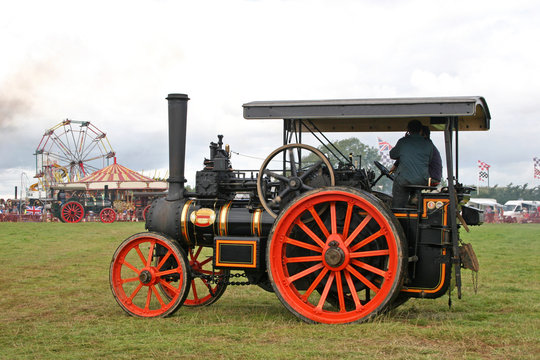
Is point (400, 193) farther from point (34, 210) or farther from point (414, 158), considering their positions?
point (34, 210)

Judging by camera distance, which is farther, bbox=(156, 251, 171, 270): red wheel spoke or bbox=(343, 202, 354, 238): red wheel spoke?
bbox=(156, 251, 171, 270): red wheel spoke

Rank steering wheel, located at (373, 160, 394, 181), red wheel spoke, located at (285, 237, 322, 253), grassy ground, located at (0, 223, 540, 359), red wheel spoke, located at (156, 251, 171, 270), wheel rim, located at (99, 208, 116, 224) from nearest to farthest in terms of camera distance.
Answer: grassy ground, located at (0, 223, 540, 359) < red wheel spoke, located at (285, 237, 322, 253) < steering wheel, located at (373, 160, 394, 181) < red wheel spoke, located at (156, 251, 171, 270) < wheel rim, located at (99, 208, 116, 224)

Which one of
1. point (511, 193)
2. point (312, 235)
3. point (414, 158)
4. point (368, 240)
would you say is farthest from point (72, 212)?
point (511, 193)

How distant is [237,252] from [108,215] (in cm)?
3132

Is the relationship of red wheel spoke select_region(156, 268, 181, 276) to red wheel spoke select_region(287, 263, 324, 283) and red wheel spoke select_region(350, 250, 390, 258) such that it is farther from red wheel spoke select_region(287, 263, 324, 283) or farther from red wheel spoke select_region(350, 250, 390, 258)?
red wheel spoke select_region(350, 250, 390, 258)

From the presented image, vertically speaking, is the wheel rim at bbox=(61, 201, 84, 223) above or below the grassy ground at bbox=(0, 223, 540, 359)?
above

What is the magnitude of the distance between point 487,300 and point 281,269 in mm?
3178

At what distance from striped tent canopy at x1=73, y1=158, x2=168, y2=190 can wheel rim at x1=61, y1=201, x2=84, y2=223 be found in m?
8.26

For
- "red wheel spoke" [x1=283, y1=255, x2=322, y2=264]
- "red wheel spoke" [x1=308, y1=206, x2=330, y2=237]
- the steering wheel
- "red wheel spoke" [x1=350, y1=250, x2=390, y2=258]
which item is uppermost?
the steering wheel

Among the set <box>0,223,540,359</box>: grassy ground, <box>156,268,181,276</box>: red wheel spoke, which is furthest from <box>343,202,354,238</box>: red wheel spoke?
<box>156,268,181,276</box>: red wheel spoke

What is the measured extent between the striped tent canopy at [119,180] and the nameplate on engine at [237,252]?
126 ft

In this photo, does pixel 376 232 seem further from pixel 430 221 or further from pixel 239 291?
pixel 239 291

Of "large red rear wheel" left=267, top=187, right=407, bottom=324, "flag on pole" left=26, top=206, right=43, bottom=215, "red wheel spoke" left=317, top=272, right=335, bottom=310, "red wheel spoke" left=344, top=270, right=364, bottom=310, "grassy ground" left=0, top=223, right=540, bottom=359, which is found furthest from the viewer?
"flag on pole" left=26, top=206, right=43, bottom=215

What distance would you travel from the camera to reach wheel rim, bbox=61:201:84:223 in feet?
118
